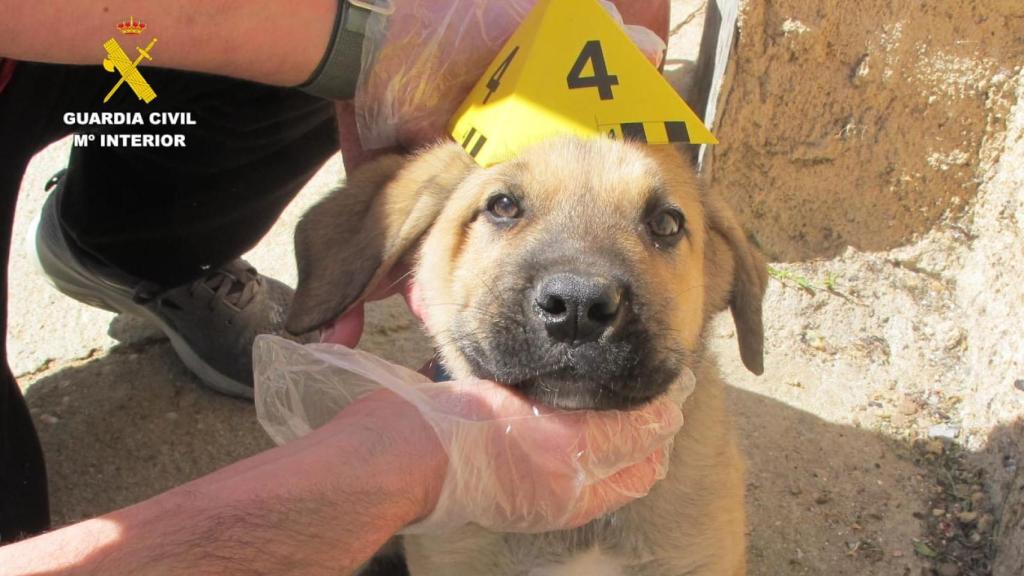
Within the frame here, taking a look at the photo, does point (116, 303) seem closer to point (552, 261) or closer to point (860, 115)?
point (552, 261)

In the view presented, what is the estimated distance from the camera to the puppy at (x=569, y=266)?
2201mm

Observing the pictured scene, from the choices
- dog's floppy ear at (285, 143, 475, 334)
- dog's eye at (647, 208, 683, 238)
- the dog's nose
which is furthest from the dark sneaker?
the dog's nose

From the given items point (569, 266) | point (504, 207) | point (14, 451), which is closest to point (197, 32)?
point (504, 207)

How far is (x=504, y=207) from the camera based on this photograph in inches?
96.8

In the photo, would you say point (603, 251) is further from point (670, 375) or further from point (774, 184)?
point (774, 184)

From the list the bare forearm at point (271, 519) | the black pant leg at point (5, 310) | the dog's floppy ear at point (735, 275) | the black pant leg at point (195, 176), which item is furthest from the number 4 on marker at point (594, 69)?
the black pant leg at point (5, 310)

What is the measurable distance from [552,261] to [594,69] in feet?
1.66

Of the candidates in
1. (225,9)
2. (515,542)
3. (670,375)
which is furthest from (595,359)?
(225,9)

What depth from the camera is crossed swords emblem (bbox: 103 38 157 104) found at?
96.7 inches

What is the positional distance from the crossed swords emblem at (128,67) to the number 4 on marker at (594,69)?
1014 millimetres

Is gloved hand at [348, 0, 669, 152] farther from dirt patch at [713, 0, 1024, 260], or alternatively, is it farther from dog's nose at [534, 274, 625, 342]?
dirt patch at [713, 0, 1024, 260]

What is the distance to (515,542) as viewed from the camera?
2521mm

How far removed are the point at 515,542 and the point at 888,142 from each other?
7.43 ft

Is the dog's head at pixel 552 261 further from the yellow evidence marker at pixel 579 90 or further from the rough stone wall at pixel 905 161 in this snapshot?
the rough stone wall at pixel 905 161
